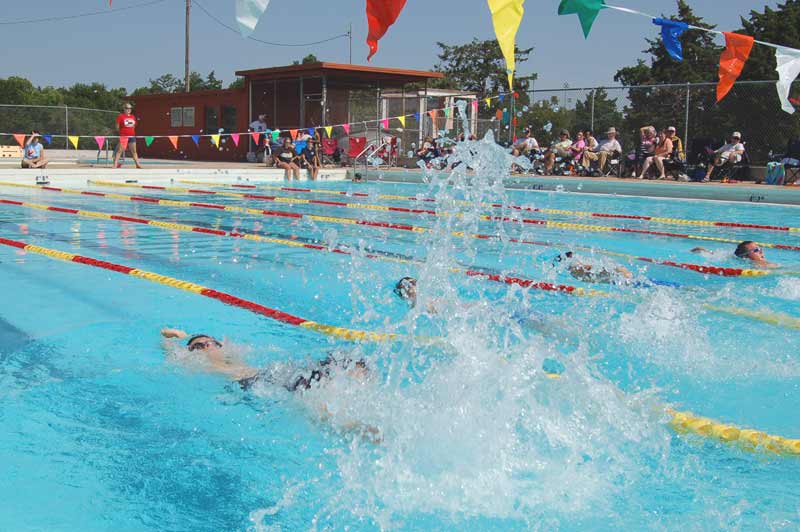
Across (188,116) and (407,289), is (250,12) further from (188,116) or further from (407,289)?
(188,116)

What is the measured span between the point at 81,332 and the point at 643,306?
170 inches

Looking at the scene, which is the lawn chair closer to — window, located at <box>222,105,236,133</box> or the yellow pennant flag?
window, located at <box>222,105,236,133</box>

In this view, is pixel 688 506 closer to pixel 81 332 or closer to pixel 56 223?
pixel 81 332

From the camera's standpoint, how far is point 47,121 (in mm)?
27547

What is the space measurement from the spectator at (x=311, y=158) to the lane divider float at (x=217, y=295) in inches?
488

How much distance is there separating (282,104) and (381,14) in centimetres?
2287

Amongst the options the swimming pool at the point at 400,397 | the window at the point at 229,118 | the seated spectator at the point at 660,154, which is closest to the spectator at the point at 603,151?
the seated spectator at the point at 660,154

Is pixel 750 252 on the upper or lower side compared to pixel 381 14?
lower

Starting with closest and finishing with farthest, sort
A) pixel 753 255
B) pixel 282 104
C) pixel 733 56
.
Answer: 1. pixel 753 255
2. pixel 733 56
3. pixel 282 104

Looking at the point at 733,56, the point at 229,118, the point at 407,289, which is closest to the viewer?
the point at 407,289

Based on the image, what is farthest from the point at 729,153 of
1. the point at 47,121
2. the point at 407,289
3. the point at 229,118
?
the point at 47,121

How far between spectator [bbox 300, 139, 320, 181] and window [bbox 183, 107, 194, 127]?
350 inches

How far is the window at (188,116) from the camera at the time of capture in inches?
1137

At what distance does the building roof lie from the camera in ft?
78.1
